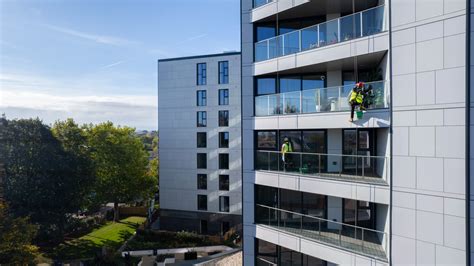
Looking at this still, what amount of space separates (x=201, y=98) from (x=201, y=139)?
4.18 m

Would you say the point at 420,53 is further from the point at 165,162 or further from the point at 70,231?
the point at 70,231

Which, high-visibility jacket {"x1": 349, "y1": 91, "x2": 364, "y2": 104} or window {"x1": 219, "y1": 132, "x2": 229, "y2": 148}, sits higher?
high-visibility jacket {"x1": 349, "y1": 91, "x2": 364, "y2": 104}

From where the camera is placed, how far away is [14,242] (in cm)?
1677

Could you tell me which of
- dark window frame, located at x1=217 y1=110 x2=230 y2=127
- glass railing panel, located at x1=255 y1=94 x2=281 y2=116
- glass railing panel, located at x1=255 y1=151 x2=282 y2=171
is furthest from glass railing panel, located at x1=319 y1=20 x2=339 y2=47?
dark window frame, located at x1=217 y1=110 x2=230 y2=127

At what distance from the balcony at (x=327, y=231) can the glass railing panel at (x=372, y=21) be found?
6459mm

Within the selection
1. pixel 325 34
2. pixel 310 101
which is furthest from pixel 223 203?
pixel 325 34

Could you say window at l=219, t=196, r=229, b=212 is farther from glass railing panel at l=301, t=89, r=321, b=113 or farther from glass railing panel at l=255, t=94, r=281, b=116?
glass railing panel at l=301, t=89, r=321, b=113

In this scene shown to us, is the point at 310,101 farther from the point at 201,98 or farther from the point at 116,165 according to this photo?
the point at 116,165

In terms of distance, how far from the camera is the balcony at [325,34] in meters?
10.5

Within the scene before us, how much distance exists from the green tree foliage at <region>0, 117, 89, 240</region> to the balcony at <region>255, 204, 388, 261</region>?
19.1 meters

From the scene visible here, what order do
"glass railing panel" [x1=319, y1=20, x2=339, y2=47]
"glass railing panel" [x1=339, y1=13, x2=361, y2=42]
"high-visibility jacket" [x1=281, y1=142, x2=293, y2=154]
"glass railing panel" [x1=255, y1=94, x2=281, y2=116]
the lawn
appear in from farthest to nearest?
the lawn < "glass railing panel" [x1=255, y1=94, x2=281, y2=116] < "high-visibility jacket" [x1=281, y1=142, x2=293, y2=154] < "glass railing panel" [x1=319, y1=20, x2=339, y2=47] < "glass railing panel" [x1=339, y1=13, x2=361, y2=42]

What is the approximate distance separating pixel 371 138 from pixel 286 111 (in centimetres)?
336

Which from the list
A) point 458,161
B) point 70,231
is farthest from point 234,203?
point 458,161

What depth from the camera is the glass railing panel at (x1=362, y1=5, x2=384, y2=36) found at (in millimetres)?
10328
